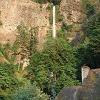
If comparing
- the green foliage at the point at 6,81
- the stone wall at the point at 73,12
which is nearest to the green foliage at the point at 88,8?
the stone wall at the point at 73,12

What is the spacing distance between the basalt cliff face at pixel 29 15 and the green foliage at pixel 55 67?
524 cm

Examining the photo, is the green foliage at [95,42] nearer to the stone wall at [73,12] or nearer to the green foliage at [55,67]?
the green foliage at [55,67]

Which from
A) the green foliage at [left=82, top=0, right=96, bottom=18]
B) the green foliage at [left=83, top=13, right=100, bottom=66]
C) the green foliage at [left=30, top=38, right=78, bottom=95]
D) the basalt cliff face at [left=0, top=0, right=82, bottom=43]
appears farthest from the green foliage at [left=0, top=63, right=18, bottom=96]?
the green foliage at [left=82, top=0, right=96, bottom=18]

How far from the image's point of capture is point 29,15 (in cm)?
3866

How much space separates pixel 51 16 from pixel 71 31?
97.5 inches

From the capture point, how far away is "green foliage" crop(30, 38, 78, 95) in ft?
100

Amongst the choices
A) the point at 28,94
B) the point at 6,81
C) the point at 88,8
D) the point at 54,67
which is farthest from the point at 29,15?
the point at 28,94

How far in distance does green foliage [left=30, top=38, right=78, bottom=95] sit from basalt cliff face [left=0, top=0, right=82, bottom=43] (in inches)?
206

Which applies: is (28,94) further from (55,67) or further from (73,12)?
(73,12)

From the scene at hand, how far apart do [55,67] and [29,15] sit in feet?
29.1

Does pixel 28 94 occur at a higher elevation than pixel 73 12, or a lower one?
lower

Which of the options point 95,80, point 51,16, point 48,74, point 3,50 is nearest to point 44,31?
point 51,16

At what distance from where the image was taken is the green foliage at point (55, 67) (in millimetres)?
30625

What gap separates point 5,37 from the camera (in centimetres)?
3775
